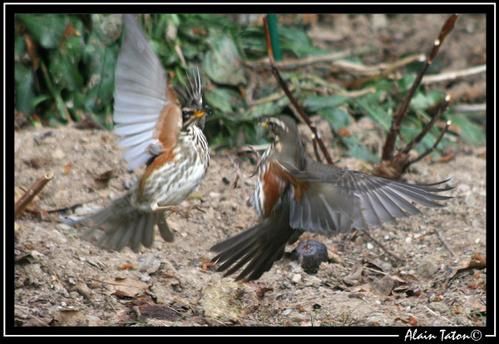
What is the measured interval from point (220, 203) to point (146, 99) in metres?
1.88

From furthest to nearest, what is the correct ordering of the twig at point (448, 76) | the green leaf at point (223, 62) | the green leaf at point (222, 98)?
the twig at point (448, 76) → the green leaf at point (223, 62) → the green leaf at point (222, 98)

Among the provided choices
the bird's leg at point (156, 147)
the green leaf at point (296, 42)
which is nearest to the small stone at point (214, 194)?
the bird's leg at point (156, 147)

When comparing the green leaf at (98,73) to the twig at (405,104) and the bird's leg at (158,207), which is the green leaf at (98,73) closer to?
the twig at (405,104)

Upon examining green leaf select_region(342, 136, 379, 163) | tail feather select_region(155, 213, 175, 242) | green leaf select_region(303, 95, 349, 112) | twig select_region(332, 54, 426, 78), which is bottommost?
tail feather select_region(155, 213, 175, 242)

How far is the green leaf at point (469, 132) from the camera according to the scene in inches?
328

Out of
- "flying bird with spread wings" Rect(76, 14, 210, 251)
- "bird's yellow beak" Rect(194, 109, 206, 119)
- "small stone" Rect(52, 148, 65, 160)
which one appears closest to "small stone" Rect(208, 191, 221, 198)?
"small stone" Rect(52, 148, 65, 160)

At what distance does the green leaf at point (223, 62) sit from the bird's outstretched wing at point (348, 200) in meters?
2.85

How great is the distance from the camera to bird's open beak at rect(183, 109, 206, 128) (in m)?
5.16

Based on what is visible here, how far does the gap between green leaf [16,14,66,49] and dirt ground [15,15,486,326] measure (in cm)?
71

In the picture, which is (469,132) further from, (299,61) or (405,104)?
(405,104)

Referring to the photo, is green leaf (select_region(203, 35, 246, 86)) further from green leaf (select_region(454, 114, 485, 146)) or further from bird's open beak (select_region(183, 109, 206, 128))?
bird's open beak (select_region(183, 109, 206, 128))

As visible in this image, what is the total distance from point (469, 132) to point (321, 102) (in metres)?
1.43
